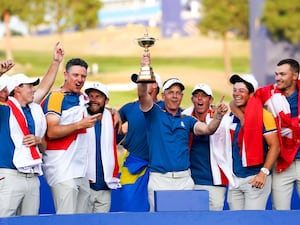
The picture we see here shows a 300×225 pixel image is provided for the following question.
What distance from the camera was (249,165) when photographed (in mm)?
8031

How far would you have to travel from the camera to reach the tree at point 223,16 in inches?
1725

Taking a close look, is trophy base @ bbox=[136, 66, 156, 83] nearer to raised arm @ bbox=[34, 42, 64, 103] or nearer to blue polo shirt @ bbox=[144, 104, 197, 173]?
blue polo shirt @ bbox=[144, 104, 197, 173]

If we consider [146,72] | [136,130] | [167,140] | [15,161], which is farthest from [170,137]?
[15,161]

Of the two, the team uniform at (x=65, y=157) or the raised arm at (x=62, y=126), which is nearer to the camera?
the raised arm at (x=62, y=126)

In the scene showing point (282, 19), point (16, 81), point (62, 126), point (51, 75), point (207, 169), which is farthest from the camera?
point (282, 19)

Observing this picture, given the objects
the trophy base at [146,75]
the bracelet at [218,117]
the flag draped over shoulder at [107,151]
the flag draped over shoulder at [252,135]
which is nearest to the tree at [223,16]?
the flag draped over shoulder at [107,151]

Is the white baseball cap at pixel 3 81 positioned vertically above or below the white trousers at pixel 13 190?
above

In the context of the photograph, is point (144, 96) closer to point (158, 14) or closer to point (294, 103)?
point (294, 103)

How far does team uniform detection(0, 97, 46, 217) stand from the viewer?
7238 millimetres

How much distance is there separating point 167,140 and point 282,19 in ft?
92.6

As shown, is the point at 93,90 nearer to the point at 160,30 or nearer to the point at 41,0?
the point at 41,0

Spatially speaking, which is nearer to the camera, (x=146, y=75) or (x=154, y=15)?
(x=146, y=75)

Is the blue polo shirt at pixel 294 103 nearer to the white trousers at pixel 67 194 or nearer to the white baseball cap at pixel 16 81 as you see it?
→ the white trousers at pixel 67 194

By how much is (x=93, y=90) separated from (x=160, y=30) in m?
50.3
